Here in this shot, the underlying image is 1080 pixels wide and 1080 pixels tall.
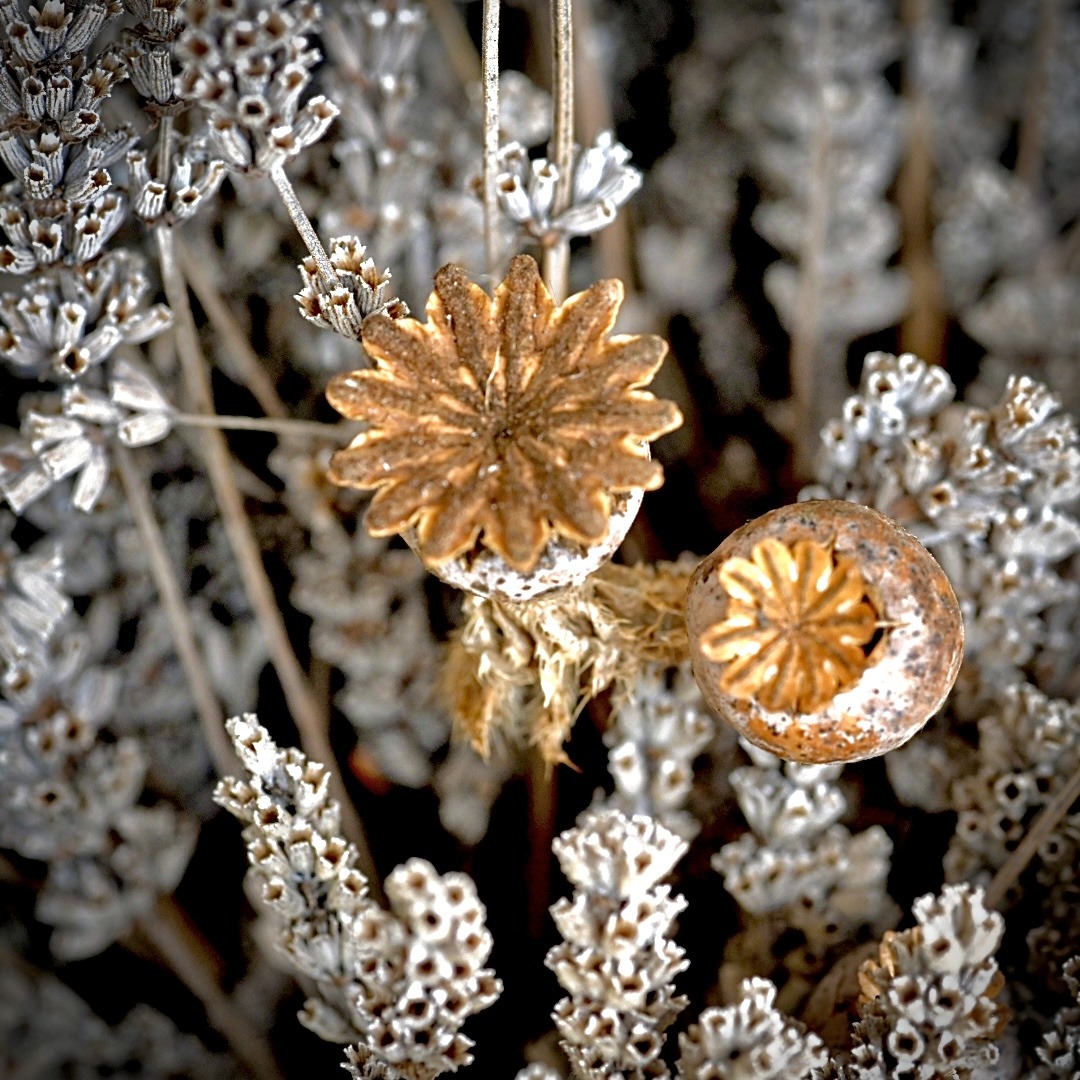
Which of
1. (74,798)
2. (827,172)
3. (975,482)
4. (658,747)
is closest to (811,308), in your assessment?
(827,172)

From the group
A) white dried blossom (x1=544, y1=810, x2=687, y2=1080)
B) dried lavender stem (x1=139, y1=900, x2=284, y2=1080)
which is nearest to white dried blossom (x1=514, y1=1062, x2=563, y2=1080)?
white dried blossom (x1=544, y1=810, x2=687, y2=1080)

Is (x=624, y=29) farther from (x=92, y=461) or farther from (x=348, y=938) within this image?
(x=348, y=938)

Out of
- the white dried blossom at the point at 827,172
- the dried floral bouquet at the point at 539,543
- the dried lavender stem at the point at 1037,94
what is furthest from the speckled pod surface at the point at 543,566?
the dried lavender stem at the point at 1037,94

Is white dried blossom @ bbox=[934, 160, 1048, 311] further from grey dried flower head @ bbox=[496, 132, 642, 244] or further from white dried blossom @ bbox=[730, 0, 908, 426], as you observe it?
grey dried flower head @ bbox=[496, 132, 642, 244]

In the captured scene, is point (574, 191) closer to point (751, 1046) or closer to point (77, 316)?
point (77, 316)

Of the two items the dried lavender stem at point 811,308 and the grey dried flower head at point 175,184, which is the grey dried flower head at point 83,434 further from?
the dried lavender stem at point 811,308
